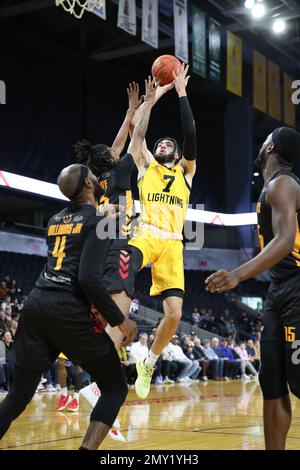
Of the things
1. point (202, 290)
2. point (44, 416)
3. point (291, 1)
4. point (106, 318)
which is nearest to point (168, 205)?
point (106, 318)

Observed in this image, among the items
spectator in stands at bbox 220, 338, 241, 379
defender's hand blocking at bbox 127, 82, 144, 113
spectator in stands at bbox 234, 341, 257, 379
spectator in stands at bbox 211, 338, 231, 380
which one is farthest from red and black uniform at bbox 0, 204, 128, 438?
spectator in stands at bbox 234, 341, 257, 379

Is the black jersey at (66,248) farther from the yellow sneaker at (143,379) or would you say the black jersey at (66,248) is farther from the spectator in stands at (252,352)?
the spectator in stands at (252,352)

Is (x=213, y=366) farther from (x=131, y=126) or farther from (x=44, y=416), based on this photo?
(x=131, y=126)

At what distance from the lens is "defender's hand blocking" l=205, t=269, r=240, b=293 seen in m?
3.36

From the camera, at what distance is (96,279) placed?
3.50 meters

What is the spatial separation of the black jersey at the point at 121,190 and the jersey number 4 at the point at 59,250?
4.31ft

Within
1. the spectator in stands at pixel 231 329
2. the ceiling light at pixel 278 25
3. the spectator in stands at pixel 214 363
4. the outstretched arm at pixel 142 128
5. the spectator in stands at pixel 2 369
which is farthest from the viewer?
the spectator in stands at pixel 231 329

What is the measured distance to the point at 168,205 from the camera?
19.6 feet

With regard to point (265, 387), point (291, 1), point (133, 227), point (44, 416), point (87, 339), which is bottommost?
point (44, 416)

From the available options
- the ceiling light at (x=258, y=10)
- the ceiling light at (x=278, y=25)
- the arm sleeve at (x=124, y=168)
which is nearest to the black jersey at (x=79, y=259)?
the arm sleeve at (x=124, y=168)

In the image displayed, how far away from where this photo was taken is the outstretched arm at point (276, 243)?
133 inches

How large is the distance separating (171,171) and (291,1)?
15607mm

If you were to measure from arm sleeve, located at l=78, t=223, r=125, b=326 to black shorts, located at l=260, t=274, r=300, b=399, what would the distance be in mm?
862

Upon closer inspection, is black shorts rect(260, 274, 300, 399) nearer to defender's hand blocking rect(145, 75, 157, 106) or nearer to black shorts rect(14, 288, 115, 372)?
black shorts rect(14, 288, 115, 372)
